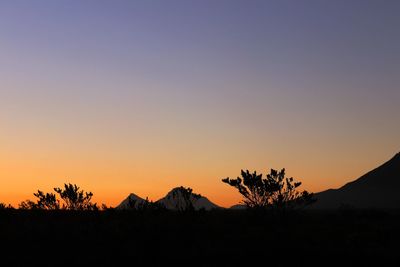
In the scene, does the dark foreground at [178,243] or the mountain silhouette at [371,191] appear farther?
the mountain silhouette at [371,191]

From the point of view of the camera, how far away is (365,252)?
1371cm

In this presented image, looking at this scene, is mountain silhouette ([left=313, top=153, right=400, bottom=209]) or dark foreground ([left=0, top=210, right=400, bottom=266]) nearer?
dark foreground ([left=0, top=210, right=400, bottom=266])

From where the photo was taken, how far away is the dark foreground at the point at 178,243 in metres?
12.4

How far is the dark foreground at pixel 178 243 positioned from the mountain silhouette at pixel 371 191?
11191 centimetres

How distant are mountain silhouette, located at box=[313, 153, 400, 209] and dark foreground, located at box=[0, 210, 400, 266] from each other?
112 meters

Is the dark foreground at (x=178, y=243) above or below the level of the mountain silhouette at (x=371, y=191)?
below

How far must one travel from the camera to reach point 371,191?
14812 centimetres

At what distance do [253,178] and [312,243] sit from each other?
38.9 ft

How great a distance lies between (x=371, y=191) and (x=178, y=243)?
468 feet

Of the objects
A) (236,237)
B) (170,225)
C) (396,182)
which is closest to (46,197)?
(170,225)

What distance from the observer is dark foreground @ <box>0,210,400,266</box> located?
12.4 m

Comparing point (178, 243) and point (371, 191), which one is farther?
point (371, 191)

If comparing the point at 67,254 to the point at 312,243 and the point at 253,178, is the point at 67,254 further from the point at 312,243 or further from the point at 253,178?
the point at 253,178

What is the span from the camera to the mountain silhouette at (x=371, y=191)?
13312 centimetres
